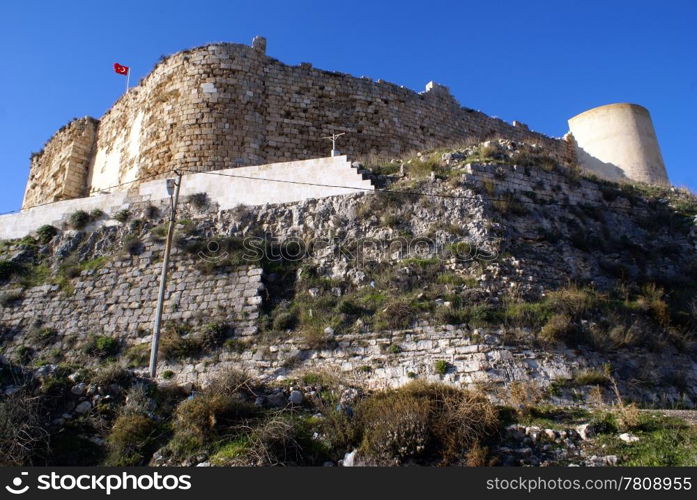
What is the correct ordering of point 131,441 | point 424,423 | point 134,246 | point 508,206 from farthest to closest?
point 134,246
point 508,206
point 131,441
point 424,423

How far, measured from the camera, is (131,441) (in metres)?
7.54

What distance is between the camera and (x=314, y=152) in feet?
54.3

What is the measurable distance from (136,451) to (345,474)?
287cm

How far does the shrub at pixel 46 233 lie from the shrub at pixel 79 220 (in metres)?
0.44

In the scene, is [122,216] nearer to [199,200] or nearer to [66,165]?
[199,200]

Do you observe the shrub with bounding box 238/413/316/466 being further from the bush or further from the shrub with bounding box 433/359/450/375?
the shrub with bounding box 433/359/450/375

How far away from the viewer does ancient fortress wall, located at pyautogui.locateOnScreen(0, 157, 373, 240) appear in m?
12.5

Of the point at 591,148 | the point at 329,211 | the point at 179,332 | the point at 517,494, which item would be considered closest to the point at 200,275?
the point at 179,332

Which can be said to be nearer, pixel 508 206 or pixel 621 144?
pixel 508 206

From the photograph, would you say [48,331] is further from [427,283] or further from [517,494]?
[517,494]

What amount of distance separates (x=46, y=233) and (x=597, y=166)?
16985 mm

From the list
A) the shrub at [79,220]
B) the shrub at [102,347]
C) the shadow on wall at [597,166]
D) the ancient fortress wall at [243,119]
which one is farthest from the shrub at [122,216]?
the shadow on wall at [597,166]

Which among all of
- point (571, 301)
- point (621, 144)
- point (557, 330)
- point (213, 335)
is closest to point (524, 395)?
point (557, 330)

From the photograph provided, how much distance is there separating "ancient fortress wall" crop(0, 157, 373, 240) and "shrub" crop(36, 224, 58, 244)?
16cm
